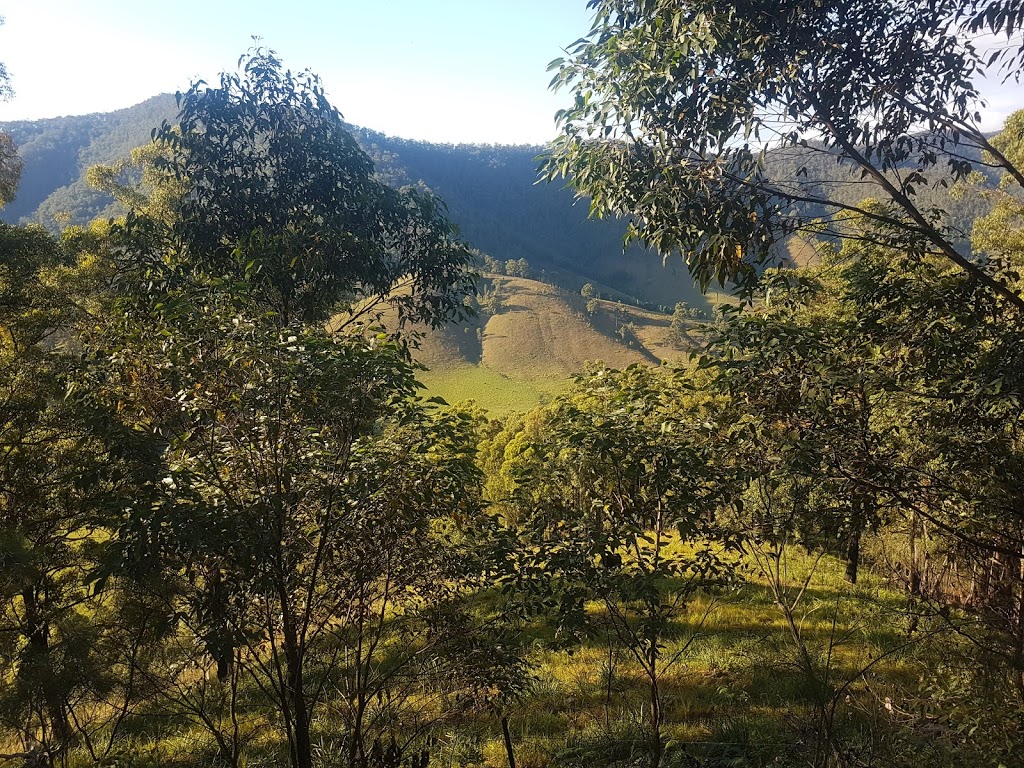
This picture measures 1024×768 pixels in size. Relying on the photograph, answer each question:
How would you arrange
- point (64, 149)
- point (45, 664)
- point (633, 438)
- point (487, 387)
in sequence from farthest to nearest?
point (64, 149) → point (487, 387) → point (45, 664) → point (633, 438)

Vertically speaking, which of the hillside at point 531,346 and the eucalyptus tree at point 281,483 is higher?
the eucalyptus tree at point 281,483

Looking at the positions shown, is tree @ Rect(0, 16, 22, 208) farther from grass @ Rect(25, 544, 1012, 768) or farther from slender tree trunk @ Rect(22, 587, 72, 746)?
grass @ Rect(25, 544, 1012, 768)

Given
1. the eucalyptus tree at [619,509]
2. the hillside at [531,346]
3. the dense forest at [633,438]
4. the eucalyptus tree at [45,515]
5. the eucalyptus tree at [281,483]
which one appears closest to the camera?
the eucalyptus tree at [281,483]

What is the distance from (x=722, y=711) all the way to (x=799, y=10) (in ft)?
27.1

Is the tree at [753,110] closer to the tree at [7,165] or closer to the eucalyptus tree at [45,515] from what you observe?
the eucalyptus tree at [45,515]

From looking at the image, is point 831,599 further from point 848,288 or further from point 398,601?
point 398,601

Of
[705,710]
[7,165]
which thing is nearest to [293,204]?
[7,165]

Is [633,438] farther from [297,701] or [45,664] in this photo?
[45,664]

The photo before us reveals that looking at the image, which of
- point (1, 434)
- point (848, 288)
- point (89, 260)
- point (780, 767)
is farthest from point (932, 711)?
point (89, 260)

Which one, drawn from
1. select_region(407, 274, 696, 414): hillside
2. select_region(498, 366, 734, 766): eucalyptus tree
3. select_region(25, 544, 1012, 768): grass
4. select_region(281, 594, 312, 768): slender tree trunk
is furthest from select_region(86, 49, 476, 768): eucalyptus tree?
select_region(407, 274, 696, 414): hillside

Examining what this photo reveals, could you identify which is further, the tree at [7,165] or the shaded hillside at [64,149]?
the shaded hillside at [64,149]

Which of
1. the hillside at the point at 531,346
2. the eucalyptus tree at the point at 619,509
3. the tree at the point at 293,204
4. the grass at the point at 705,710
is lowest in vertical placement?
the hillside at the point at 531,346

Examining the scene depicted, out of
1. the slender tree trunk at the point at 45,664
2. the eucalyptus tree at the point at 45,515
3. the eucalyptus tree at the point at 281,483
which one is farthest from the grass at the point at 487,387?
the eucalyptus tree at the point at 281,483

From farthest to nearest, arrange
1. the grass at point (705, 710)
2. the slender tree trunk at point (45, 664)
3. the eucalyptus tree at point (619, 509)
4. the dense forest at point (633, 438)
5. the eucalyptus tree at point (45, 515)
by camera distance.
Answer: the eucalyptus tree at point (45, 515), the slender tree trunk at point (45, 664), the grass at point (705, 710), the eucalyptus tree at point (619, 509), the dense forest at point (633, 438)
